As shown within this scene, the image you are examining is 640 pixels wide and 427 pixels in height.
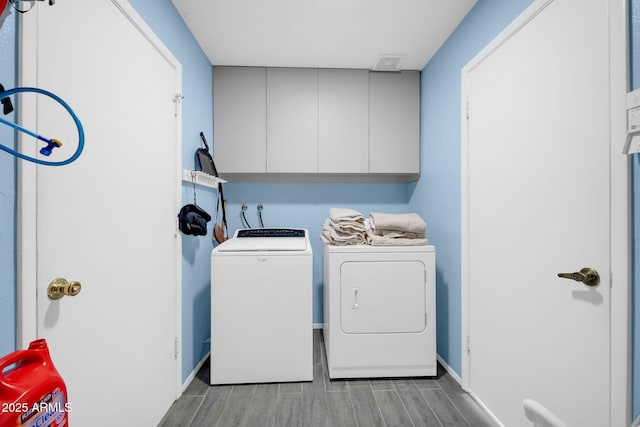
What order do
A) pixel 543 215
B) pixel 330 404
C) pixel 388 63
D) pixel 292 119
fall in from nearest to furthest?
1. pixel 543 215
2. pixel 330 404
3. pixel 388 63
4. pixel 292 119

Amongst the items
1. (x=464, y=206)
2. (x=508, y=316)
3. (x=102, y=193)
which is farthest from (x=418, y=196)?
(x=102, y=193)

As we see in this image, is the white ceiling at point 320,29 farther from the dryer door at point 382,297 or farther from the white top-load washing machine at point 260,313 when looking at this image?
the dryer door at point 382,297

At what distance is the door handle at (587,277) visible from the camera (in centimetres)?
101

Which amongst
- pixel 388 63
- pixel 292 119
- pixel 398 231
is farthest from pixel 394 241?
pixel 388 63

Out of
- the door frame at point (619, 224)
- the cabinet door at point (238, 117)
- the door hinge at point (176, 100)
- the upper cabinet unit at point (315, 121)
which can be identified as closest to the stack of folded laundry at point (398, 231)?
the upper cabinet unit at point (315, 121)

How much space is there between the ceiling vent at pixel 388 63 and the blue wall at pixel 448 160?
262mm

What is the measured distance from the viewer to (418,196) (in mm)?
2572

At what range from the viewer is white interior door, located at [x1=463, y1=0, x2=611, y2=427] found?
101cm

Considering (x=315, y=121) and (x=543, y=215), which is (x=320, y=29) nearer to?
(x=315, y=121)

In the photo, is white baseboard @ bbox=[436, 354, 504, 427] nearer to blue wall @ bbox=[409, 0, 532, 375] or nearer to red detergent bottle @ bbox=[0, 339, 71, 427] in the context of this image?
blue wall @ bbox=[409, 0, 532, 375]

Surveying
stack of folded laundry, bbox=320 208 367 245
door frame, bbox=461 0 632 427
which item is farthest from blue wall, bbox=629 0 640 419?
stack of folded laundry, bbox=320 208 367 245

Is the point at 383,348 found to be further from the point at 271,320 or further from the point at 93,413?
the point at 93,413

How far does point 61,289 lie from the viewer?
0.90 meters

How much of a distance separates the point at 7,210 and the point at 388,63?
2.50 meters
